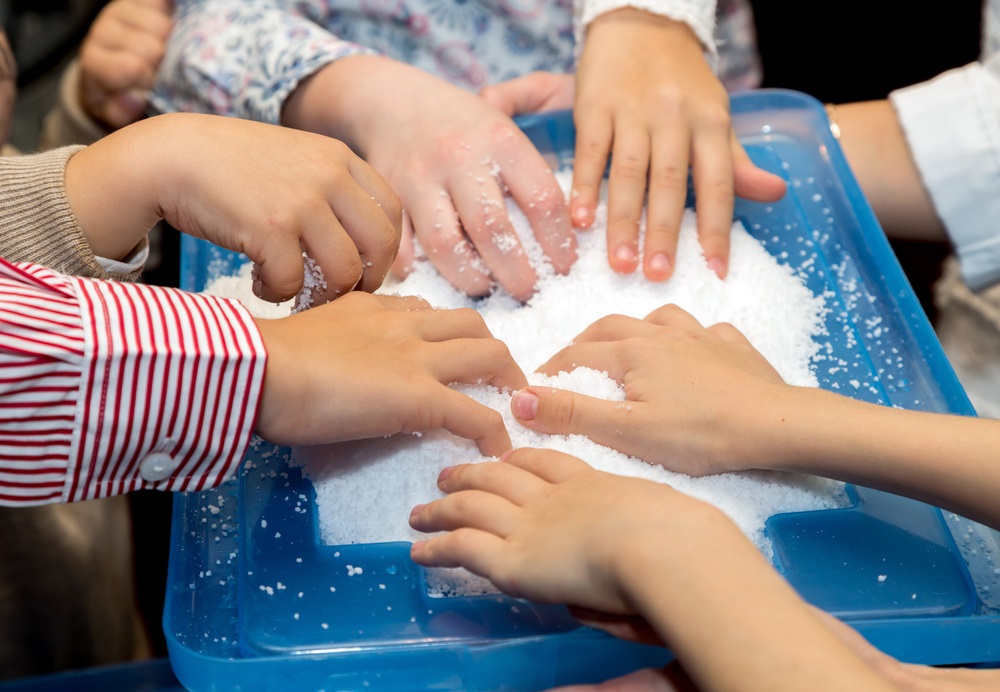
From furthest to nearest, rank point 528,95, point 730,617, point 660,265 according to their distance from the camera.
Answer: point 528,95
point 660,265
point 730,617

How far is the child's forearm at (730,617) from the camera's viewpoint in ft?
1.27

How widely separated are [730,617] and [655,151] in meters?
0.40

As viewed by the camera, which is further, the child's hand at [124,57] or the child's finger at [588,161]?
the child's hand at [124,57]

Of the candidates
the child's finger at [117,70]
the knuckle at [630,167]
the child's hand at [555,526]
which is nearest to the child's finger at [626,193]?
the knuckle at [630,167]

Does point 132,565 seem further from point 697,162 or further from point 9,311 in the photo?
point 697,162

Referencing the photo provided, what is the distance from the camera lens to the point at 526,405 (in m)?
0.53

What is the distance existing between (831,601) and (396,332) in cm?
27

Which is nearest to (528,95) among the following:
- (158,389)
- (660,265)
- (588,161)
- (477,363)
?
(588,161)

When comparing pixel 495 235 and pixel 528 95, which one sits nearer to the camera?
pixel 495 235

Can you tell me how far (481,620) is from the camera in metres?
0.47

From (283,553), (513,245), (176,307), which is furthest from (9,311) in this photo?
(513,245)

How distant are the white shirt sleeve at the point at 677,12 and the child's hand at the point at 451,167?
18 cm

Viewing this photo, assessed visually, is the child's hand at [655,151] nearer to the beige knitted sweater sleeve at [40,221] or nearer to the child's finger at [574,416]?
the child's finger at [574,416]

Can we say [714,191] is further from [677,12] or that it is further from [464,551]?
[464,551]
